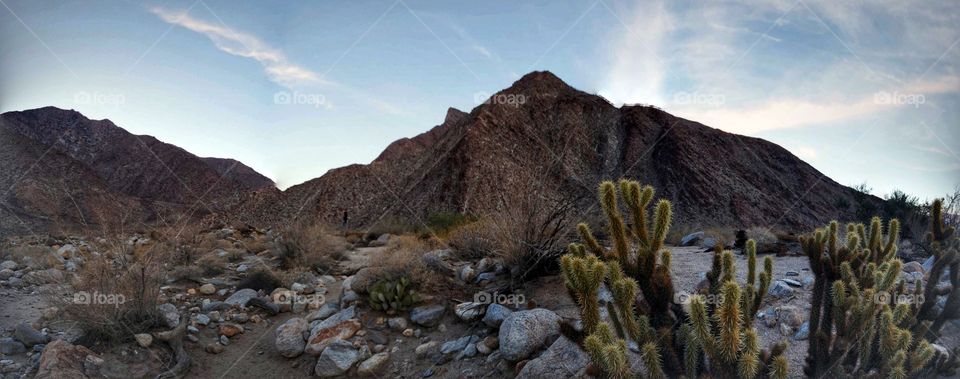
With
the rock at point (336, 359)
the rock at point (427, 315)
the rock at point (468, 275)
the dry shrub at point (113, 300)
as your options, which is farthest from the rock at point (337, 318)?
the dry shrub at point (113, 300)

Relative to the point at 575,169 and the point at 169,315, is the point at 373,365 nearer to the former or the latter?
the point at 169,315

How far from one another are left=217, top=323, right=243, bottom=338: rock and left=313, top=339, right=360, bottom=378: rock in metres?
1.51

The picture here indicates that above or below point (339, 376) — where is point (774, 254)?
above

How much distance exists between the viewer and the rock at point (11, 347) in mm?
5164

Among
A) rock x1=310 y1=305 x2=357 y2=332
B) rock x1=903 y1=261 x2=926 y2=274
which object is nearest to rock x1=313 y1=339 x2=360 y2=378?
rock x1=310 y1=305 x2=357 y2=332

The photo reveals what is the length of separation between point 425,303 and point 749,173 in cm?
2731

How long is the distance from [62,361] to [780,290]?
6.76m

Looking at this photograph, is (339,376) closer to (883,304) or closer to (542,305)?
(542,305)

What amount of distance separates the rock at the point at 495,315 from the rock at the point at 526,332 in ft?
1.00

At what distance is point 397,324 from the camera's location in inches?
231

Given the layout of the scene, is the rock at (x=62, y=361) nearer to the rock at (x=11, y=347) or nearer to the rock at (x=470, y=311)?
the rock at (x=11, y=347)

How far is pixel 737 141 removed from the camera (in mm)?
32156

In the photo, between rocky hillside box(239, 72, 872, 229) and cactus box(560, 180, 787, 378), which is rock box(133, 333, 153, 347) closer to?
cactus box(560, 180, 787, 378)

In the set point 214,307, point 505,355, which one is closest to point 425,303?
point 505,355
